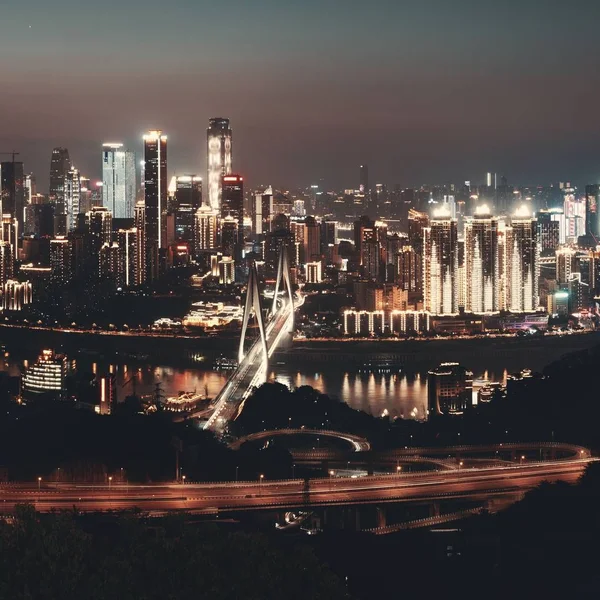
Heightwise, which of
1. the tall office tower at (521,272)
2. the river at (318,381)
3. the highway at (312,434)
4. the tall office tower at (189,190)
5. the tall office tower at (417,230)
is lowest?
the highway at (312,434)

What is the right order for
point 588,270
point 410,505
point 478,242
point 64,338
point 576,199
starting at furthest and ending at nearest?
point 576,199 → point 588,270 → point 478,242 → point 64,338 → point 410,505

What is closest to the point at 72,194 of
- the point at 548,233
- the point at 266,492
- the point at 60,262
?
the point at 60,262

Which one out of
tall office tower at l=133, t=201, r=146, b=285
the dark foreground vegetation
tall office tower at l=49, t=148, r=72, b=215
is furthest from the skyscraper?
the dark foreground vegetation

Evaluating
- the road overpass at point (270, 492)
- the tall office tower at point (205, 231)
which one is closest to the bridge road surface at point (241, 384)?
the road overpass at point (270, 492)

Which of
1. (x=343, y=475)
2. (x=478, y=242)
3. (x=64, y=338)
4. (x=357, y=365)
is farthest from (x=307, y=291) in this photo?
(x=343, y=475)

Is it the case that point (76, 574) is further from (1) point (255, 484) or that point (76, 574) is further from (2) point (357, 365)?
(2) point (357, 365)

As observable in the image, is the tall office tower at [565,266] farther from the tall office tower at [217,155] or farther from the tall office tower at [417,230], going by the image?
the tall office tower at [217,155]

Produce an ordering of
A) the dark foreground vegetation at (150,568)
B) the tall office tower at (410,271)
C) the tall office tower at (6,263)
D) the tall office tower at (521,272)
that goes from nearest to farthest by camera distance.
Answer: the dark foreground vegetation at (150,568), the tall office tower at (521,272), the tall office tower at (410,271), the tall office tower at (6,263)
